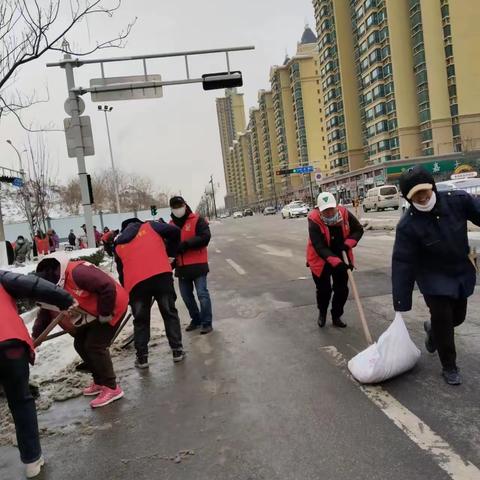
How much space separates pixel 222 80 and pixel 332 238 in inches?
333

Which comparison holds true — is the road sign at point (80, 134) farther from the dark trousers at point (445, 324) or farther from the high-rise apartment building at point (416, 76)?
the high-rise apartment building at point (416, 76)

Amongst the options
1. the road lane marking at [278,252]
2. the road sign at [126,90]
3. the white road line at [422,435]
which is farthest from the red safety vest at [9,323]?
the road lane marking at [278,252]

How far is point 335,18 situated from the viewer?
287ft

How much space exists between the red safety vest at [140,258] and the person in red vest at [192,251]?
985 millimetres

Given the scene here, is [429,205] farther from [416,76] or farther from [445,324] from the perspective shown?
[416,76]

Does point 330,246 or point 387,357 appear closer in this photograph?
point 387,357

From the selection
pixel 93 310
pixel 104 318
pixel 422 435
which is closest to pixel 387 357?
pixel 422 435

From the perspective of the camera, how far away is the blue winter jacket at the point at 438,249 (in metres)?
3.95

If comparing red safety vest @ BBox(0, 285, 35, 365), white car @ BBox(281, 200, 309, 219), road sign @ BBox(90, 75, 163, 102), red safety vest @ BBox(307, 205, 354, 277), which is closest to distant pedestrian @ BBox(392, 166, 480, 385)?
red safety vest @ BBox(307, 205, 354, 277)

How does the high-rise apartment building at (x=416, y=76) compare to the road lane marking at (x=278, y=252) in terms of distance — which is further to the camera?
the high-rise apartment building at (x=416, y=76)

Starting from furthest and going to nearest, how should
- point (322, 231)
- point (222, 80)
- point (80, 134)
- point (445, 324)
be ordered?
point (222, 80) → point (80, 134) → point (322, 231) → point (445, 324)

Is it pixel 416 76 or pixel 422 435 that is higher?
pixel 416 76

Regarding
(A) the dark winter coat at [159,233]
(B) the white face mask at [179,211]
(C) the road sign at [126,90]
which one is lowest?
(A) the dark winter coat at [159,233]

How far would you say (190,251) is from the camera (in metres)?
6.57
